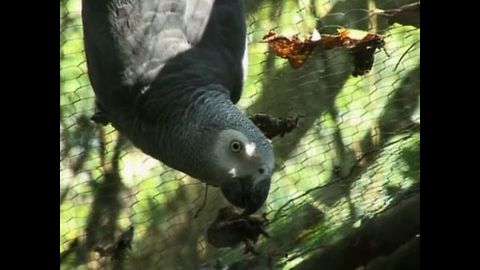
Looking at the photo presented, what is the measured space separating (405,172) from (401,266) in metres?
0.27

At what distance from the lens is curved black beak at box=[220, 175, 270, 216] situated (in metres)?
1.66

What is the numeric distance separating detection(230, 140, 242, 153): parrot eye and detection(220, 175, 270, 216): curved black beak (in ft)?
0.20

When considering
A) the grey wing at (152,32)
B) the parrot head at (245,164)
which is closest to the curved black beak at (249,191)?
the parrot head at (245,164)

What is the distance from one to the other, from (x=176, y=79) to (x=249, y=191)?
0.30 meters

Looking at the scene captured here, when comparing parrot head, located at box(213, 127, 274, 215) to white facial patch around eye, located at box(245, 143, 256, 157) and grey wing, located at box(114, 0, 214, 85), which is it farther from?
grey wing, located at box(114, 0, 214, 85)

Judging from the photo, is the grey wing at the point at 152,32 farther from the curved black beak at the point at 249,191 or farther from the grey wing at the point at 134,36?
the curved black beak at the point at 249,191

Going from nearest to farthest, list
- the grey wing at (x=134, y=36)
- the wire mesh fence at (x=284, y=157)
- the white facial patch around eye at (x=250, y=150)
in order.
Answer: the white facial patch around eye at (x=250, y=150), the grey wing at (x=134, y=36), the wire mesh fence at (x=284, y=157)

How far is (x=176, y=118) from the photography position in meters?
1.77

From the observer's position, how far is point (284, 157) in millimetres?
2137

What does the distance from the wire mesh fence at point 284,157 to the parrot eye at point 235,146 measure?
39 centimetres

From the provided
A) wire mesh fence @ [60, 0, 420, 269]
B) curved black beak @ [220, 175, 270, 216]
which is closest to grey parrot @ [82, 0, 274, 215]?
curved black beak @ [220, 175, 270, 216]

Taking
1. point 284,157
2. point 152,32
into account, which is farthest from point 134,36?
point 284,157

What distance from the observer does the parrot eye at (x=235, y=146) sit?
165cm
